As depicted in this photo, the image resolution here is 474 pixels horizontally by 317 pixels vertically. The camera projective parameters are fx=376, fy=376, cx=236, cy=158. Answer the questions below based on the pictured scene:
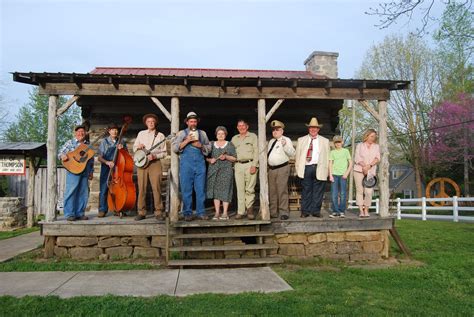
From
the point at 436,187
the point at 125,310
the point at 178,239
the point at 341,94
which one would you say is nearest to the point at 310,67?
the point at 341,94

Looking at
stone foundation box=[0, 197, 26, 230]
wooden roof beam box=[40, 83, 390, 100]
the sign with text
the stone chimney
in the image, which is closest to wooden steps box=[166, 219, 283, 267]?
wooden roof beam box=[40, 83, 390, 100]

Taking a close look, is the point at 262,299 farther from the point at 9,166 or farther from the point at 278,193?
the point at 9,166

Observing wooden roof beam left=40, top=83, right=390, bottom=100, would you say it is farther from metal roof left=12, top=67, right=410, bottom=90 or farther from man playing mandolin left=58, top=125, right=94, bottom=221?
man playing mandolin left=58, top=125, right=94, bottom=221

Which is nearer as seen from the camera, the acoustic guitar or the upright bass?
the acoustic guitar

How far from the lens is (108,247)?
21.5 feet

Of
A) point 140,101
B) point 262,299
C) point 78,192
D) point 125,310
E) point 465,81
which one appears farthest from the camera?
point 465,81

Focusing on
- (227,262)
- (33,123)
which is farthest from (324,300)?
(33,123)

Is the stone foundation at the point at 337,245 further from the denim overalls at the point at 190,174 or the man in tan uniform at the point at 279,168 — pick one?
the denim overalls at the point at 190,174

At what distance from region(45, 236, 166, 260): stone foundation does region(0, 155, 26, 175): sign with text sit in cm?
661

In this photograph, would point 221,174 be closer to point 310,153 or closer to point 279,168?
point 279,168

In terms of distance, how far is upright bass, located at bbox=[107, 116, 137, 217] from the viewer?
270 inches

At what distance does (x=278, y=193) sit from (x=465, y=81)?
65.6 feet

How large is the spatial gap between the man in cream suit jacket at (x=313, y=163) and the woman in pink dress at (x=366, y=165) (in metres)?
0.62

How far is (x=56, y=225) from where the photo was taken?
6.43m
